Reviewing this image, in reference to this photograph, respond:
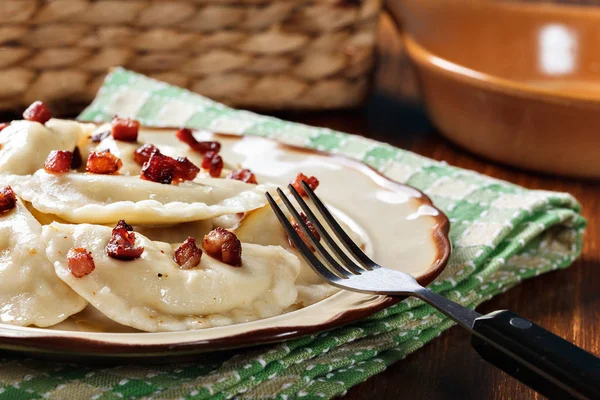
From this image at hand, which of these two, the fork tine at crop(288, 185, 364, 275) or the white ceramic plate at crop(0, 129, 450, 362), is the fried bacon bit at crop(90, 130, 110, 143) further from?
the fork tine at crop(288, 185, 364, 275)

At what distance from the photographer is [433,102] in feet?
11.9

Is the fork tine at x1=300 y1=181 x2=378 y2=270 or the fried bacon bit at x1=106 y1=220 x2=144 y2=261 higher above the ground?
the fried bacon bit at x1=106 y1=220 x2=144 y2=261

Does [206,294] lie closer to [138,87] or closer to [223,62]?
[138,87]

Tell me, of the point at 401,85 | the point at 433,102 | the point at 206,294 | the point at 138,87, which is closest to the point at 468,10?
the point at 401,85

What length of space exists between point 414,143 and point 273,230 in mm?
1846

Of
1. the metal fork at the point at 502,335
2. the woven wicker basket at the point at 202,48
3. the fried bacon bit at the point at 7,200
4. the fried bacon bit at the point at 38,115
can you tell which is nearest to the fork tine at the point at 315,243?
the metal fork at the point at 502,335

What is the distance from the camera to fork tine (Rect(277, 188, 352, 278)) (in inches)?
74.2

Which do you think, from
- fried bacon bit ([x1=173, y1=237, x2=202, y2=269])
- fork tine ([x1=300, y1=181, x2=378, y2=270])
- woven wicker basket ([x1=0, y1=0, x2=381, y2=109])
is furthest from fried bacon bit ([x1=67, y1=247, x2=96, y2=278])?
woven wicker basket ([x1=0, y1=0, x2=381, y2=109])

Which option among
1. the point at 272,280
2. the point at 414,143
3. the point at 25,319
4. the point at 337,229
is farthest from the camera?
the point at 414,143

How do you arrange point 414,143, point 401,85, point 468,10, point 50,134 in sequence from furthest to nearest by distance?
point 401,85 → point 468,10 → point 414,143 → point 50,134

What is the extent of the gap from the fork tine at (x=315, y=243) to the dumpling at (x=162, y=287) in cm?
11

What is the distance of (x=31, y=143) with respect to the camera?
7.20ft

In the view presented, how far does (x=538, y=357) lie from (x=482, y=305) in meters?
0.82

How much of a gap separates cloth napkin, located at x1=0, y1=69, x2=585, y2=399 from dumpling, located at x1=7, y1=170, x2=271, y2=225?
368mm
